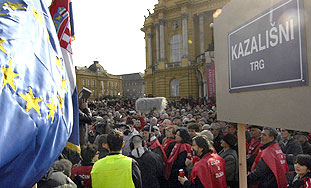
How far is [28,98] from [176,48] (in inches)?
1338

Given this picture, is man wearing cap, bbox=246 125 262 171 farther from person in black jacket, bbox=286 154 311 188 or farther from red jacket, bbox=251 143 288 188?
person in black jacket, bbox=286 154 311 188

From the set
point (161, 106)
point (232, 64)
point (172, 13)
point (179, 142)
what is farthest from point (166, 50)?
point (232, 64)

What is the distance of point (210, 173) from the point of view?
358 cm

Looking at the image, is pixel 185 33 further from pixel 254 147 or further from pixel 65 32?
pixel 65 32

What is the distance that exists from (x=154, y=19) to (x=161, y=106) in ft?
90.2

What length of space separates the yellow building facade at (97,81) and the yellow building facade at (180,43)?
123ft

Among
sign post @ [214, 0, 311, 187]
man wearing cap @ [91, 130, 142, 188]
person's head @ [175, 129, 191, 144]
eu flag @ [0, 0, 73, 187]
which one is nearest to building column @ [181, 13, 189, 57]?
person's head @ [175, 129, 191, 144]

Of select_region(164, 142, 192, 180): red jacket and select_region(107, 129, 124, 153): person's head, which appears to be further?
select_region(164, 142, 192, 180): red jacket

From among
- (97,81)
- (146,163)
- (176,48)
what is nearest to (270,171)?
(146,163)

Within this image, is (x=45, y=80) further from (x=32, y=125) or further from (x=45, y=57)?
(x=32, y=125)

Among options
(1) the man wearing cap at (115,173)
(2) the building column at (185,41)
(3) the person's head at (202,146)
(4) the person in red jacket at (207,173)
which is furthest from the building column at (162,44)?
(1) the man wearing cap at (115,173)

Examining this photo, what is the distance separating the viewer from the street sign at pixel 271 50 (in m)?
1.49

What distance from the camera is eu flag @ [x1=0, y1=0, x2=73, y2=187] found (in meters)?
1.11

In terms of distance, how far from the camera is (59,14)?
271cm
